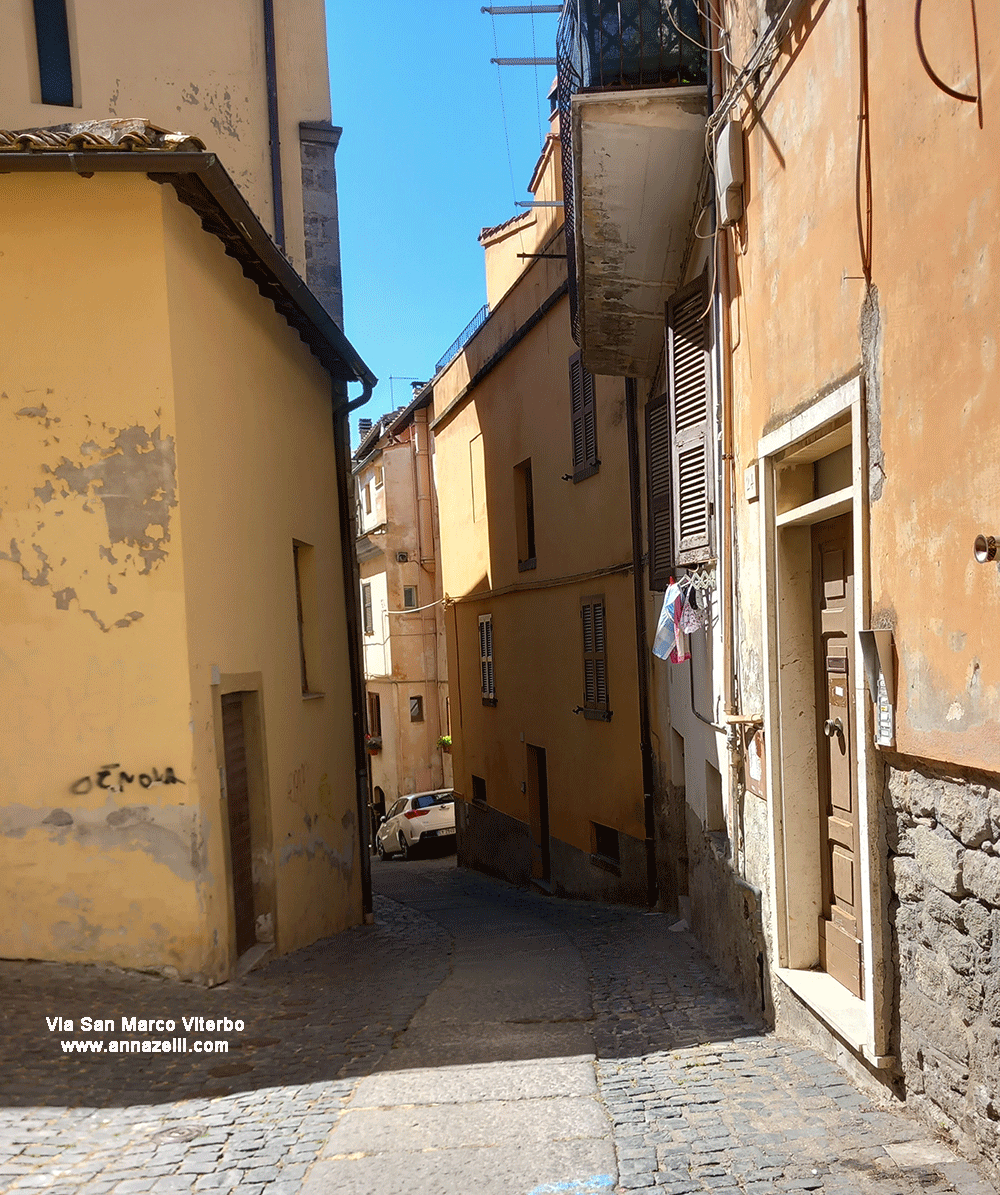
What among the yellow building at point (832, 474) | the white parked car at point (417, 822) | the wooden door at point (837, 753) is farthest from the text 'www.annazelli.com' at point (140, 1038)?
the white parked car at point (417, 822)

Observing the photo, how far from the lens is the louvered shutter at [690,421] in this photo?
7.73m

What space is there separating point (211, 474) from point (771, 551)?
160 inches

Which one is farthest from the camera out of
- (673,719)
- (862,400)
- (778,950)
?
(673,719)

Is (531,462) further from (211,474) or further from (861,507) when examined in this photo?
(861,507)

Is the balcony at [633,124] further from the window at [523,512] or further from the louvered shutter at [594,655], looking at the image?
the window at [523,512]

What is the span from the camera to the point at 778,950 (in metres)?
5.80

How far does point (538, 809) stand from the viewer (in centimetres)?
1608

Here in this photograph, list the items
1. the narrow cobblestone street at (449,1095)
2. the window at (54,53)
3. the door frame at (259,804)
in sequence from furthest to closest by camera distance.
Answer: the window at (54,53) < the door frame at (259,804) < the narrow cobblestone street at (449,1095)

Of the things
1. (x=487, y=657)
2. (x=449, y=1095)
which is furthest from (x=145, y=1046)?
(x=487, y=657)

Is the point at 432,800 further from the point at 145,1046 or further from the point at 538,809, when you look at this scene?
the point at 145,1046

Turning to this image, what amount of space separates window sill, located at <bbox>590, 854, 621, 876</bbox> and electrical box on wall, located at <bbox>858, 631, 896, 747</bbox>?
8.41 m

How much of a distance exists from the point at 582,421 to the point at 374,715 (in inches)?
827

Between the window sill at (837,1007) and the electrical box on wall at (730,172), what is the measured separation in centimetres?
419

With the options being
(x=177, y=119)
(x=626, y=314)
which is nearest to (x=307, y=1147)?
(x=626, y=314)
